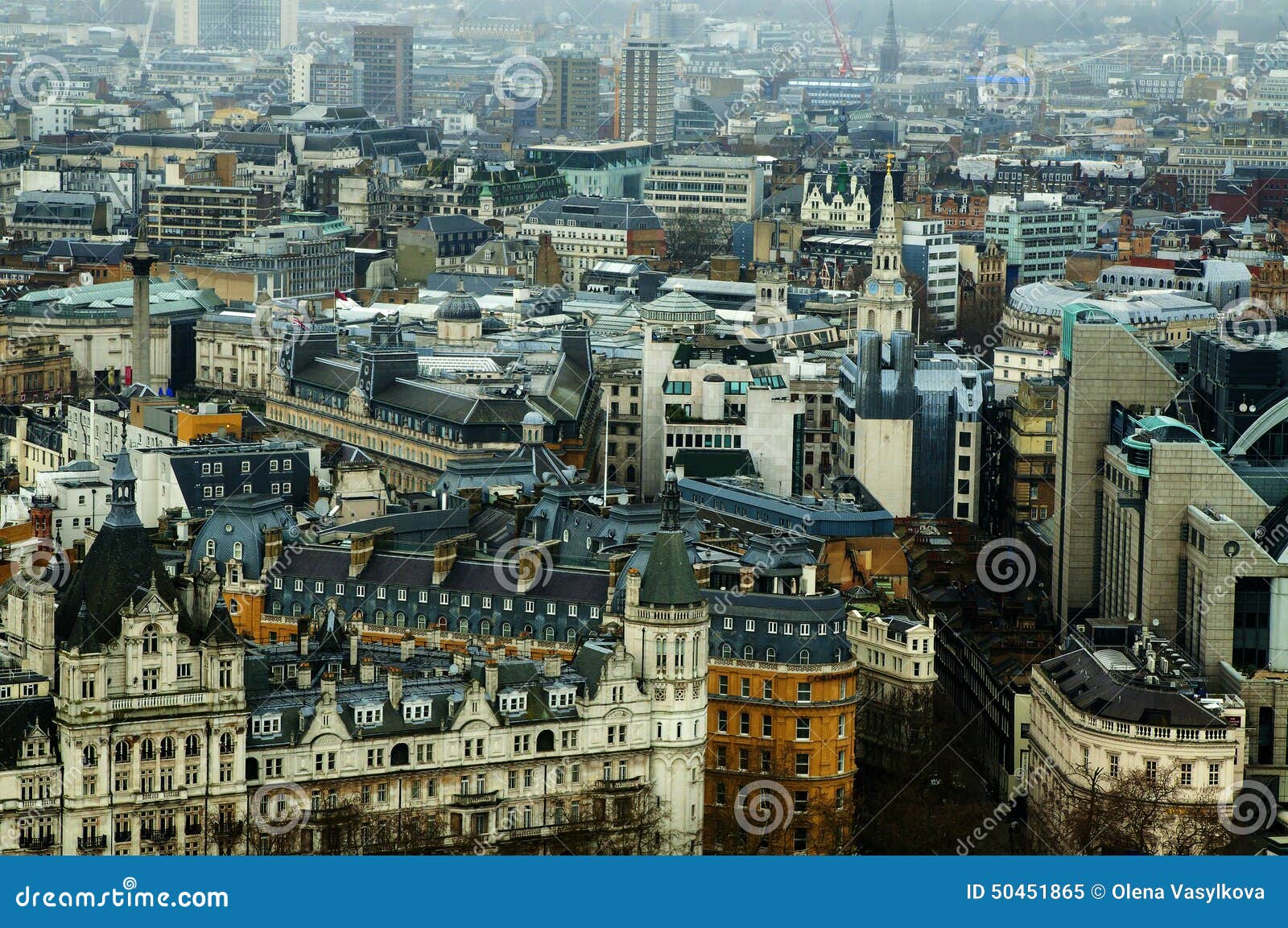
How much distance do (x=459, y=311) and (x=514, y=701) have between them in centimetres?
7128

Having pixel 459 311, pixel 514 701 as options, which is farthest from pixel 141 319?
Answer: pixel 514 701

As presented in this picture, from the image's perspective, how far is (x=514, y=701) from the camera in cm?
8338

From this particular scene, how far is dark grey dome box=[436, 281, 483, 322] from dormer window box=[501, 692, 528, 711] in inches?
2781

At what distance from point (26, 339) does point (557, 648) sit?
7960cm

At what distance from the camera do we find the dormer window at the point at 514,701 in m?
83.2

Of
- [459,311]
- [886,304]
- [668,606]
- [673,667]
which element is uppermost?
[886,304]

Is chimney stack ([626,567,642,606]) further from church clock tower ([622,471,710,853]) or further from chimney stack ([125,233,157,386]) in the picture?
chimney stack ([125,233,157,386])

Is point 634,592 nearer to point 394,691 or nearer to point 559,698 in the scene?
point 559,698

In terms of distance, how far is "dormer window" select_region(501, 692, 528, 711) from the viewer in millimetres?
83188

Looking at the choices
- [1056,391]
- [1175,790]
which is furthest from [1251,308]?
[1175,790]

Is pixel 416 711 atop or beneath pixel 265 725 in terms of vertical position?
atop

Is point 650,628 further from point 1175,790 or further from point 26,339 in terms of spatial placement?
point 26,339

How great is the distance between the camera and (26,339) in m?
166

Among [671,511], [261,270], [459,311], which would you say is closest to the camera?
[671,511]
